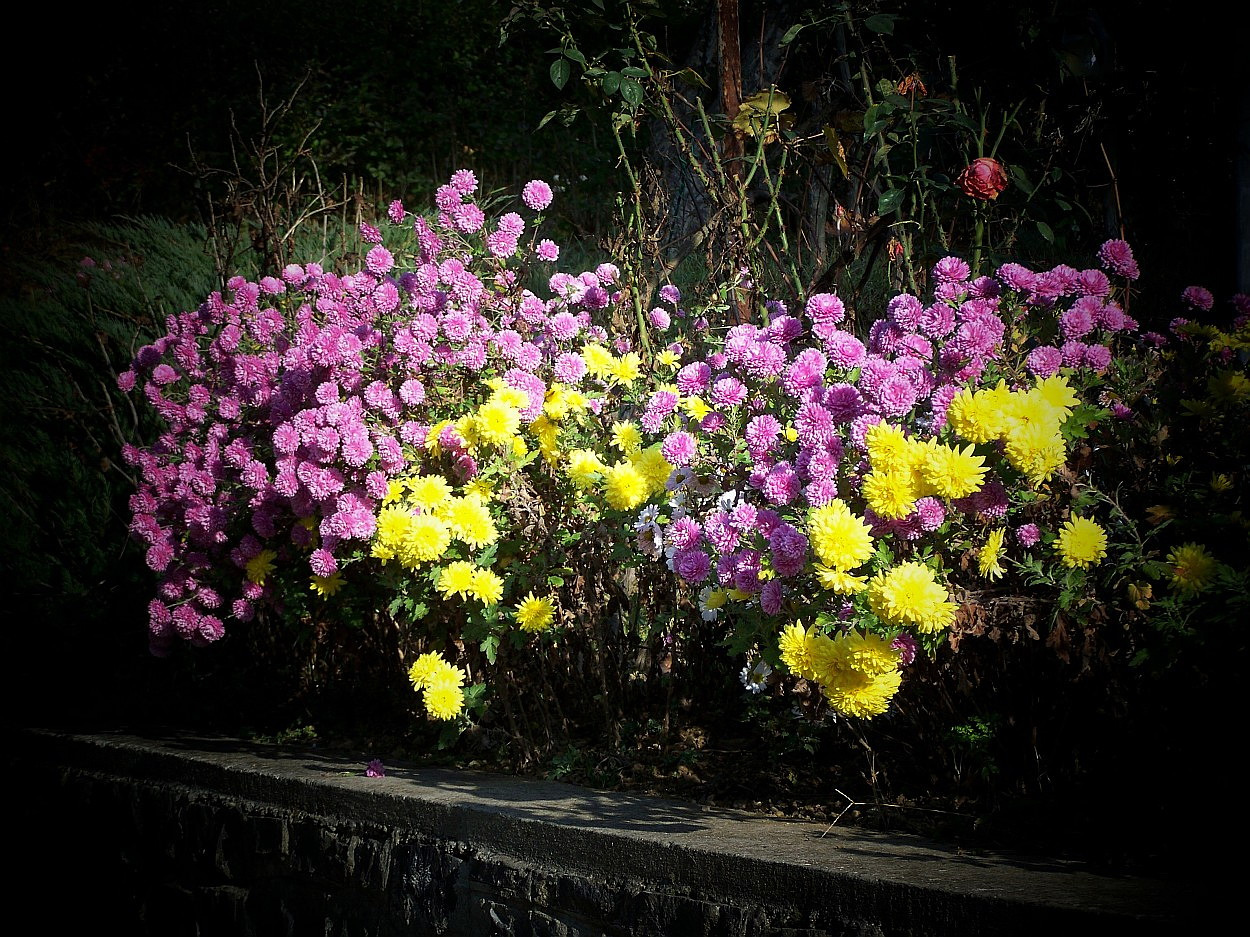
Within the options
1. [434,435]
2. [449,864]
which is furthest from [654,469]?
[449,864]

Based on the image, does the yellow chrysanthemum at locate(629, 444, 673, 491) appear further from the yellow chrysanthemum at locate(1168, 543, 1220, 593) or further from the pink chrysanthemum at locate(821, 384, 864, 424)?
the yellow chrysanthemum at locate(1168, 543, 1220, 593)

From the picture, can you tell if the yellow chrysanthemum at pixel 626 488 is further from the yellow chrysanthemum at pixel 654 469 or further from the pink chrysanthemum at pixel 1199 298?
the pink chrysanthemum at pixel 1199 298

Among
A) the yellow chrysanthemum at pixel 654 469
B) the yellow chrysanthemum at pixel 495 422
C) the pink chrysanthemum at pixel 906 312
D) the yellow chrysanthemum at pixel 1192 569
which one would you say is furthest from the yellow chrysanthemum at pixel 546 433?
the yellow chrysanthemum at pixel 1192 569

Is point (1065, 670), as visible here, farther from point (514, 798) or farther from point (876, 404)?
point (514, 798)

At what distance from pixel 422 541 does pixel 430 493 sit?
15 cm

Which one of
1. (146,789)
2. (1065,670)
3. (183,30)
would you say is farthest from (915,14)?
(183,30)

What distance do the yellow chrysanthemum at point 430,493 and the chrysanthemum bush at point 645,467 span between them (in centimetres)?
1

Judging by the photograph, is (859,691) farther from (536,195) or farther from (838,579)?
(536,195)

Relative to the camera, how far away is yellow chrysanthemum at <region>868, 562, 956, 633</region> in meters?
1.90

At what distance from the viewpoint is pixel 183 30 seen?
1070 centimetres

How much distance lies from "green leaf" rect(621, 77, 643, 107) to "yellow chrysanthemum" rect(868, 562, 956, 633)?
1868 mm

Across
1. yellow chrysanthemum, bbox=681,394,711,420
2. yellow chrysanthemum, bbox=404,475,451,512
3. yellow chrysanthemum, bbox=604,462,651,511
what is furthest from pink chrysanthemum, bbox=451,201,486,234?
yellow chrysanthemum, bbox=604,462,651,511

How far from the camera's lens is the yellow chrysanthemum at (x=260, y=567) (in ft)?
11.3

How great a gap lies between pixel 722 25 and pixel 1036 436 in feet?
8.07
